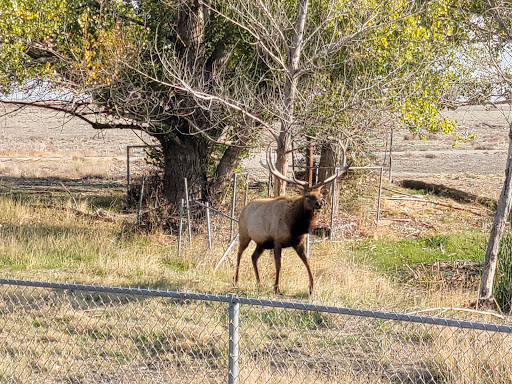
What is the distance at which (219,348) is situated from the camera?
26.0 feet

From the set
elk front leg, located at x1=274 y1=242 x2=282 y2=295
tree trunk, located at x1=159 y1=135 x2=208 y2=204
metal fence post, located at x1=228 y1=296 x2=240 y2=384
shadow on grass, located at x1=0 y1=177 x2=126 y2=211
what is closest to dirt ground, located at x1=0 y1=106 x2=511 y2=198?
tree trunk, located at x1=159 y1=135 x2=208 y2=204

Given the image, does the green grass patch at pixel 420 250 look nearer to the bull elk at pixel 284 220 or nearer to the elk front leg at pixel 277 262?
the bull elk at pixel 284 220

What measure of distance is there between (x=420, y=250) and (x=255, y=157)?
507 inches

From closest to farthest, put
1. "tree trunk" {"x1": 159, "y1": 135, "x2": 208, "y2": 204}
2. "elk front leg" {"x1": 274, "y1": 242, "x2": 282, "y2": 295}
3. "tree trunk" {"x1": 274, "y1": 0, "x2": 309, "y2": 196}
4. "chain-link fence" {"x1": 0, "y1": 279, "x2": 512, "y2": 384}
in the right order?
"chain-link fence" {"x1": 0, "y1": 279, "x2": 512, "y2": 384}, "elk front leg" {"x1": 274, "y1": 242, "x2": 282, "y2": 295}, "tree trunk" {"x1": 274, "y1": 0, "x2": 309, "y2": 196}, "tree trunk" {"x1": 159, "y1": 135, "x2": 208, "y2": 204}

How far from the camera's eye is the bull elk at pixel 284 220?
10.7 metres

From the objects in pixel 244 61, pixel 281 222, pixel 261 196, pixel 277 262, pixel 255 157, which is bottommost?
pixel 277 262

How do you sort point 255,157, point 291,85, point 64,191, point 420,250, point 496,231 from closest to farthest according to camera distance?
point 496,231 → point 291,85 → point 420,250 → point 64,191 → point 255,157

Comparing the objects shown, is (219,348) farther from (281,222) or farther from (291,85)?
(291,85)

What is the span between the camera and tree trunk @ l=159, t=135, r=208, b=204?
56.6 ft

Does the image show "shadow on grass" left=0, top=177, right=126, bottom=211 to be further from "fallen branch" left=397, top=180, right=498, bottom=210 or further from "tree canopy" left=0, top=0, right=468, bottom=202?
"fallen branch" left=397, top=180, right=498, bottom=210

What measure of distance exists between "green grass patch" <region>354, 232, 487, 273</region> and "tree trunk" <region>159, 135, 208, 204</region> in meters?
4.32

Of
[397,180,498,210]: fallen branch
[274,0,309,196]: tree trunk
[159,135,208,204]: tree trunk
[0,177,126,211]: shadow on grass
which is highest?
[274,0,309,196]: tree trunk

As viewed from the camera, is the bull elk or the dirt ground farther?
the dirt ground

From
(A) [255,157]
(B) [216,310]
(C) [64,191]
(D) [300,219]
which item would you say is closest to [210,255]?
(D) [300,219]
